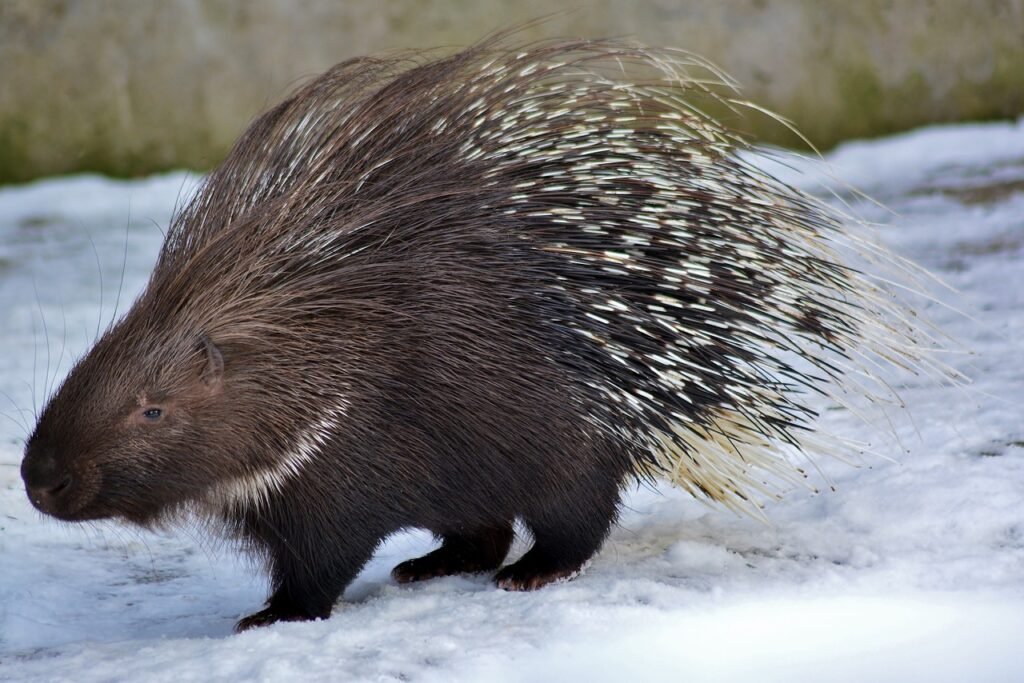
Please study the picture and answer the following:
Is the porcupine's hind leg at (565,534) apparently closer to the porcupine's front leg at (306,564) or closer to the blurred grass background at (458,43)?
the porcupine's front leg at (306,564)

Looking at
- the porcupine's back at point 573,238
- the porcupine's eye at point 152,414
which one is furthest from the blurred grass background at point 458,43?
the porcupine's eye at point 152,414

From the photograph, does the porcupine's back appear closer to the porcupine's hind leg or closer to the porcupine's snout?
the porcupine's hind leg

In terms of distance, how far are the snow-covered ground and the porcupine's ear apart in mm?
485

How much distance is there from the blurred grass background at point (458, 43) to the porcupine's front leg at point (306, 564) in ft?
16.8

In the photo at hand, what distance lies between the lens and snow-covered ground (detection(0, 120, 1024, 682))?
7.39 feet

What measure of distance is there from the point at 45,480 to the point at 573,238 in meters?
1.09

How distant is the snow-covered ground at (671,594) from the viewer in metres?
2.25

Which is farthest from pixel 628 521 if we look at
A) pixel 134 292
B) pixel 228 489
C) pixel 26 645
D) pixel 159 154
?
pixel 159 154

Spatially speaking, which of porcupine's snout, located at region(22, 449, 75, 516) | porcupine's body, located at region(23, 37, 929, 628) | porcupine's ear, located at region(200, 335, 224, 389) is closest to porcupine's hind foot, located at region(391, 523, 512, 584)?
porcupine's body, located at region(23, 37, 929, 628)

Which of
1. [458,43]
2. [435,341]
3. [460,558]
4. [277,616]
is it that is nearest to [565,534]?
[460,558]

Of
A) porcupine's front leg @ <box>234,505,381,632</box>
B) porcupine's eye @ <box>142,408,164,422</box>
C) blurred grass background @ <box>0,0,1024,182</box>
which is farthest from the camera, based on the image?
blurred grass background @ <box>0,0,1024,182</box>

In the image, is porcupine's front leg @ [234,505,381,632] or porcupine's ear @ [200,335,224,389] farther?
porcupine's front leg @ [234,505,381,632]

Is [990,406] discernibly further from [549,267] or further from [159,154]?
[159,154]

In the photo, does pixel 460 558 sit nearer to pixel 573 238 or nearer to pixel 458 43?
pixel 573 238
